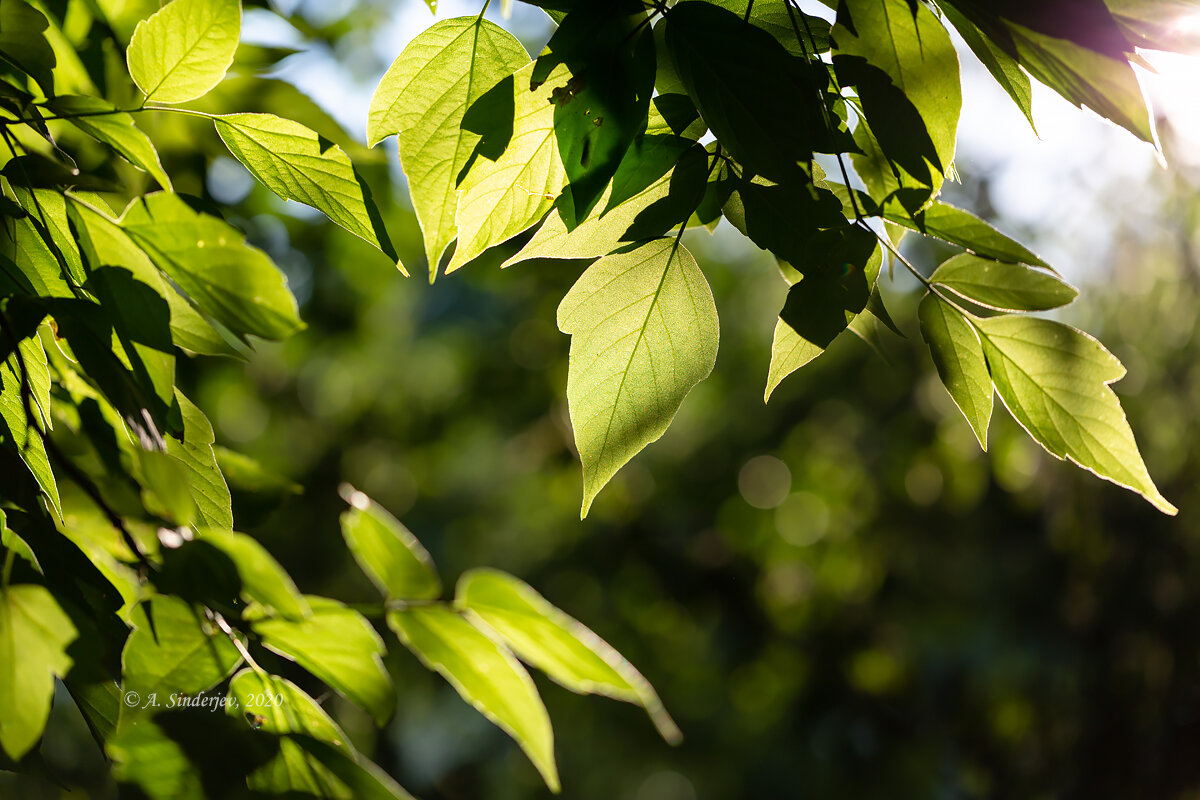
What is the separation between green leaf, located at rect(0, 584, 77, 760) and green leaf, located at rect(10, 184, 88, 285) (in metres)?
0.11

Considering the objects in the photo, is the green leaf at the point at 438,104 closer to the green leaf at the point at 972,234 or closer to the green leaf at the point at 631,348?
the green leaf at the point at 631,348

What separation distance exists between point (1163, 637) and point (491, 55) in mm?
2371

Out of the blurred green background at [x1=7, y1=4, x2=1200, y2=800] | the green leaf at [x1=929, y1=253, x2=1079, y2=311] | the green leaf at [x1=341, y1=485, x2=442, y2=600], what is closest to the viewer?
the green leaf at [x1=929, y1=253, x2=1079, y2=311]

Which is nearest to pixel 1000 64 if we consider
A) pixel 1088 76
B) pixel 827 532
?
pixel 1088 76

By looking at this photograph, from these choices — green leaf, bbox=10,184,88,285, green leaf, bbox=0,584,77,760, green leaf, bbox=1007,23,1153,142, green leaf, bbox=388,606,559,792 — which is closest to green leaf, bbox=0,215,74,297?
green leaf, bbox=10,184,88,285

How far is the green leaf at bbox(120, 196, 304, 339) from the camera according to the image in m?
0.23

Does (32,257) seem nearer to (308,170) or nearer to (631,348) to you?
(308,170)

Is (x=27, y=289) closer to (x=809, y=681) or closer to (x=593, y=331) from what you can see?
(x=593, y=331)

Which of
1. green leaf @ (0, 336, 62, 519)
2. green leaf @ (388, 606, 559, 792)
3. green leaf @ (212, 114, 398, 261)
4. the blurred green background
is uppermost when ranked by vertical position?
green leaf @ (212, 114, 398, 261)

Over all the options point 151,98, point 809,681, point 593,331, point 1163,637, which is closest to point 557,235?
point 593,331

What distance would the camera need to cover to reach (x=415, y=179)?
9.9 inches

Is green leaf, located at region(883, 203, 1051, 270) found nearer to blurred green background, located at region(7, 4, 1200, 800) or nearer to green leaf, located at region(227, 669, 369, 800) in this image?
green leaf, located at region(227, 669, 369, 800)

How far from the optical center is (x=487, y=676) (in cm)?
38

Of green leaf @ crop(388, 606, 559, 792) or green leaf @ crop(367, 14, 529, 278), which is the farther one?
green leaf @ crop(388, 606, 559, 792)
